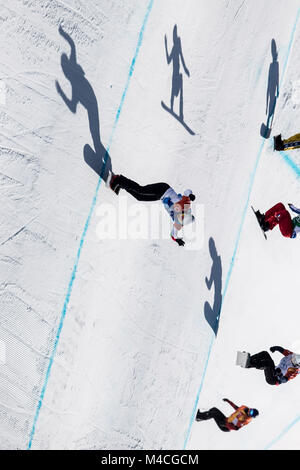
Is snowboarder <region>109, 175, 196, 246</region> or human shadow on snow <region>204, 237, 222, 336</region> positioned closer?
snowboarder <region>109, 175, 196, 246</region>

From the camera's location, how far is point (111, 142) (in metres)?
7.03

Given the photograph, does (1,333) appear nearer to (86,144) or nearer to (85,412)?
(85,412)

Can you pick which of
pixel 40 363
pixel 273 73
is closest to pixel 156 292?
pixel 40 363

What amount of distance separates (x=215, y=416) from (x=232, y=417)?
33cm

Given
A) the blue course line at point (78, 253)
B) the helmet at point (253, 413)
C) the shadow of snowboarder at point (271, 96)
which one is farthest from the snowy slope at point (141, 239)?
the helmet at point (253, 413)

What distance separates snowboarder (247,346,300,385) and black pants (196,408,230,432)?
96 centimetres

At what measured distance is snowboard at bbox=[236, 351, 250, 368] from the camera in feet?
25.3

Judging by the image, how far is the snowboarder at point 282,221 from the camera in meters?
7.32

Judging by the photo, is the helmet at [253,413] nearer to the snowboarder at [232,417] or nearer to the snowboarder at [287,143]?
the snowboarder at [232,417]

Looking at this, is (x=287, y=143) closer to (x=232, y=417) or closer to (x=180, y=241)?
(x=180, y=241)

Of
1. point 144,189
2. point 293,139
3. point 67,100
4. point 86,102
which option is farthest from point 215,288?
point 67,100

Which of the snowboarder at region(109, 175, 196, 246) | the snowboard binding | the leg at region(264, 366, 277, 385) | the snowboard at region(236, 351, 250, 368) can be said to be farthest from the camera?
the snowboard binding

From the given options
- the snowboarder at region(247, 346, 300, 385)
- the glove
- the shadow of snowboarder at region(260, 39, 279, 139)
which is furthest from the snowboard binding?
the snowboarder at region(247, 346, 300, 385)

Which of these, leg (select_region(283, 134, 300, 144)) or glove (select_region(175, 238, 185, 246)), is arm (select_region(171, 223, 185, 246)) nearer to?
glove (select_region(175, 238, 185, 246))
